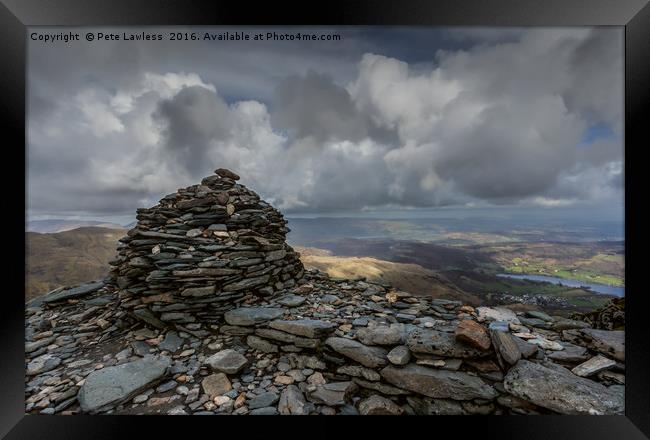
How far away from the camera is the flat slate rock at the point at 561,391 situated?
8.79 feet

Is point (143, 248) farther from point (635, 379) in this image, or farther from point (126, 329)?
point (635, 379)

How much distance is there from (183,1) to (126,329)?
6.25 m

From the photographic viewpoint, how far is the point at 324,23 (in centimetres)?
286

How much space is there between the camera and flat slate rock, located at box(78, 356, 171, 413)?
300cm

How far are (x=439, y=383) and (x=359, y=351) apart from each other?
1.19m

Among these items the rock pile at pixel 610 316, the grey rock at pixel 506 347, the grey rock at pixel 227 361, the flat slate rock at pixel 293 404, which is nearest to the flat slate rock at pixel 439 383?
the grey rock at pixel 506 347

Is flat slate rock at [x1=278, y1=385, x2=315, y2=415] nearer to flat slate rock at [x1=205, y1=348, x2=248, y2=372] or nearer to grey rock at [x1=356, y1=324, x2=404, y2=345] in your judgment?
flat slate rock at [x1=205, y1=348, x2=248, y2=372]

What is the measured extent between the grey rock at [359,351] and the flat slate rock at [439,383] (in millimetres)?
205

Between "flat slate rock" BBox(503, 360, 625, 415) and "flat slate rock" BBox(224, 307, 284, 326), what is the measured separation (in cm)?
390

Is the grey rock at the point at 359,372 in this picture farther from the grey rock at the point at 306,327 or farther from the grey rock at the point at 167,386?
the grey rock at the point at 167,386

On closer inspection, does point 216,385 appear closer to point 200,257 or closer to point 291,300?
point 291,300

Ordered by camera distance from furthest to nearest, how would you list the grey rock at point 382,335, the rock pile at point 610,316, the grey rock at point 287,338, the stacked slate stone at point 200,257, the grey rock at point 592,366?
the stacked slate stone at point 200,257 → the grey rock at point 287,338 → the rock pile at point 610,316 → the grey rock at point 382,335 → the grey rock at point 592,366

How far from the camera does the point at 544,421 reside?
2.81 metres

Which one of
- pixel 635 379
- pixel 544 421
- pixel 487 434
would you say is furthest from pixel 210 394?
pixel 635 379
